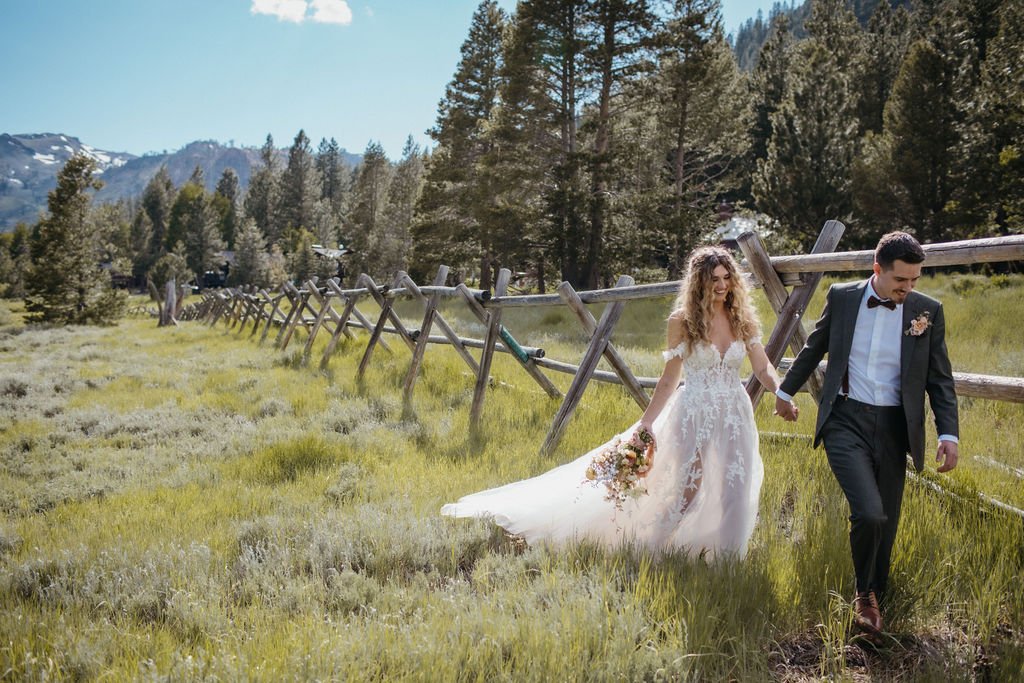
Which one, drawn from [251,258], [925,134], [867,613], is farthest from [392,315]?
[251,258]

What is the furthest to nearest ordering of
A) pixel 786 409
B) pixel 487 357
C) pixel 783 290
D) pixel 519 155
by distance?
pixel 519 155, pixel 487 357, pixel 783 290, pixel 786 409

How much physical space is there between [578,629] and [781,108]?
88.4 feet

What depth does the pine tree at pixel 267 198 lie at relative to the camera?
74938mm

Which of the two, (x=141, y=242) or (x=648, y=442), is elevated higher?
(x=141, y=242)

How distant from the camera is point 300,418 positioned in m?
7.53

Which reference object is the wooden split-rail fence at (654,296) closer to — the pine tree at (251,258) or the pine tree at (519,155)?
the pine tree at (519,155)

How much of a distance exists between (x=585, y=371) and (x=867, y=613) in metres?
3.11

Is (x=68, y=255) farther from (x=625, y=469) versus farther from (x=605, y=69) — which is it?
(x=625, y=469)

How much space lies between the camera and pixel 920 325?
103 inches

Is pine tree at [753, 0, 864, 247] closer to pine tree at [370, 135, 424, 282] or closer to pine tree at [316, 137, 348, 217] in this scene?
pine tree at [370, 135, 424, 282]

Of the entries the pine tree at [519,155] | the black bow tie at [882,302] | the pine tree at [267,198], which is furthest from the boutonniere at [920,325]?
the pine tree at [267,198]

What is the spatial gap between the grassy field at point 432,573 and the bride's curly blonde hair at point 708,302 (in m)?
1.20

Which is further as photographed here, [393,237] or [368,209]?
[368,209]

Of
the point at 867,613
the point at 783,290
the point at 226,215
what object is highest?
the point at 226,215
